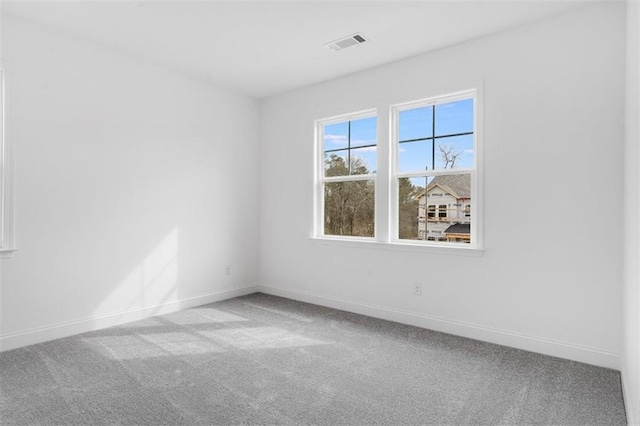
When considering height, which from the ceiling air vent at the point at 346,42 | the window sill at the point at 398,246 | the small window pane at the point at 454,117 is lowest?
the window sill at the point at 398,246

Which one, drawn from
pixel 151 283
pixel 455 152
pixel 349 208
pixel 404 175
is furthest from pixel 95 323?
pixel 455 152

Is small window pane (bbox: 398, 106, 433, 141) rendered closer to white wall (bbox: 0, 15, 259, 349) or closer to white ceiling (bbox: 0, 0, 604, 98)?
white ceiling (bbox: 0, 0, 604, 98)

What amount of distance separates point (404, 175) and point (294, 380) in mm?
2283

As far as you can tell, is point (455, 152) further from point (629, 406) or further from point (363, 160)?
point (629, 406)

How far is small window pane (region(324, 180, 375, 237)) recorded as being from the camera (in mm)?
4180

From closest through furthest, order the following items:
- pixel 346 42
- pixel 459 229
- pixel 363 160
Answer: pixel 346 42
pixel 459 229
pixel 363 160

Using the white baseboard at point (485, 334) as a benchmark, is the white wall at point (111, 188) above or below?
above

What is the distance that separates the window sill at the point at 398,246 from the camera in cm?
336

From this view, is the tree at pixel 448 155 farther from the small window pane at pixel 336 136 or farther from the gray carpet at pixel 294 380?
the gray carpet at pixel 294 380

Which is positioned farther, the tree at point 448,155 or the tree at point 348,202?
the tree at point 348,202

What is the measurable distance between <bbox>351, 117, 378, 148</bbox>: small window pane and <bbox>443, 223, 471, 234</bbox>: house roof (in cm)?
127

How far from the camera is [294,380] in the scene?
2496 mm

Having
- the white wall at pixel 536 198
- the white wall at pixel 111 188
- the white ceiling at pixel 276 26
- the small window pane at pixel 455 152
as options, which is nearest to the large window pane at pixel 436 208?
the small window pane at pixel 455 152

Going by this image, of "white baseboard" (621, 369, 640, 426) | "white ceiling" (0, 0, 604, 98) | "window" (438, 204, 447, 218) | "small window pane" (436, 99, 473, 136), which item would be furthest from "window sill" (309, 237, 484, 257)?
"white ceiling" (0, 0, 604, 98)
